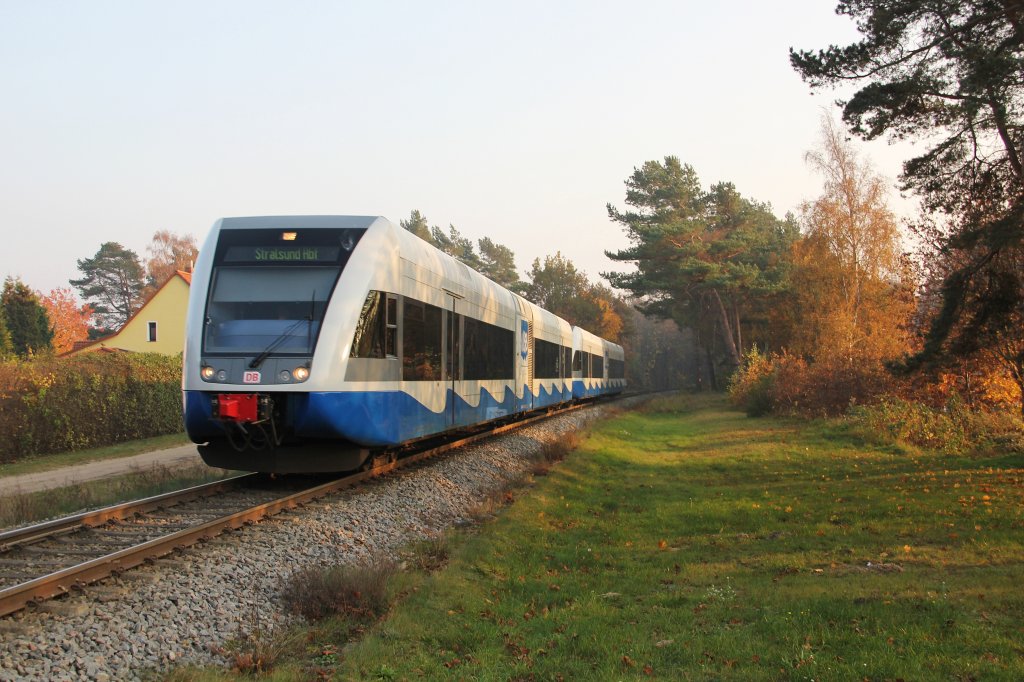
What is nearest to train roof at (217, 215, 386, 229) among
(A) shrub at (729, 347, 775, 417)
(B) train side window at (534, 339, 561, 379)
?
(B) train side window at (534, 339, 561, 379)

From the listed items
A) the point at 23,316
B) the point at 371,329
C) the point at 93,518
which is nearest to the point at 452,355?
the point at 371,329

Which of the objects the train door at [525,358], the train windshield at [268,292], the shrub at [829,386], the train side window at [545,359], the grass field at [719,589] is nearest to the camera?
the grass field at [719,589]

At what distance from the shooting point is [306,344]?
933 centimetres

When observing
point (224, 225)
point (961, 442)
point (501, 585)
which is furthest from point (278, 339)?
point (961, 442)

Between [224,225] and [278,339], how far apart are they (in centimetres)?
209

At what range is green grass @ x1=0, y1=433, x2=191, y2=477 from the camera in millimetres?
15860

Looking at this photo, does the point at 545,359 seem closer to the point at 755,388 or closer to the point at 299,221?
the point at 755,388

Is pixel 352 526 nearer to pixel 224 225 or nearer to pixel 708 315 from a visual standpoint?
pixel 224 225

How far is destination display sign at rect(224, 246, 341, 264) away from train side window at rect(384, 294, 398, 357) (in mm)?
995

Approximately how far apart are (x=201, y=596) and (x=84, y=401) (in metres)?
15.6

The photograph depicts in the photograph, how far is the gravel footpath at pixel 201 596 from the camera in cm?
445

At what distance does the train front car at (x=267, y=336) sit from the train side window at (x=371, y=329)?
0.83 ft

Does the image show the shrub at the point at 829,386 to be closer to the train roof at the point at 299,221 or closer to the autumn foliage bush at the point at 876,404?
the autumn foliage bush at the point at 876,404

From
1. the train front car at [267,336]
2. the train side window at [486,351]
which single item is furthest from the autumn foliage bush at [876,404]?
the train front car at [267,336]
